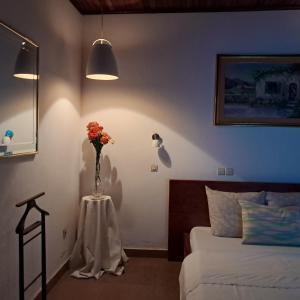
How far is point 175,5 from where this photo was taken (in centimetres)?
313

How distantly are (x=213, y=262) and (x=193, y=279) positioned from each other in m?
0.26

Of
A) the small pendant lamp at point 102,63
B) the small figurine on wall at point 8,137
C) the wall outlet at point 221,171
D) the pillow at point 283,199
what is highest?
the small pendant lamp at point 102,63

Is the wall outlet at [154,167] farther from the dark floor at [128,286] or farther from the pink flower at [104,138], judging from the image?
the dark floor at [128,286]

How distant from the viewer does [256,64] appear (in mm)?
3174

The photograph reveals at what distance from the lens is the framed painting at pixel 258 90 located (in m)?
3.16

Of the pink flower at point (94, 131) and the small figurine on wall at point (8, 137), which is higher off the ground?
the pink flower at point (94, 131)

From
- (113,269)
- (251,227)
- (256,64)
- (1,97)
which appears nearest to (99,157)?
(113,269)

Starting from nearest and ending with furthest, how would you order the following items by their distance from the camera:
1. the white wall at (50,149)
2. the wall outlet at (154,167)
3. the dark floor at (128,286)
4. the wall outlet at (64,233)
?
the white wall at (50,149)
the dark floor at (128,286)
the wall outlet at (64,233)
the wall outlet at (154,167)

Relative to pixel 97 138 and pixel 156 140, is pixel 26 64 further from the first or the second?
pixel 156 140

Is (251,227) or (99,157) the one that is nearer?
(251,227)

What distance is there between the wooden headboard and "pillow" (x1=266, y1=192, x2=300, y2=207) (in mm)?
242

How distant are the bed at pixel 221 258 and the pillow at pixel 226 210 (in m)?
0.09

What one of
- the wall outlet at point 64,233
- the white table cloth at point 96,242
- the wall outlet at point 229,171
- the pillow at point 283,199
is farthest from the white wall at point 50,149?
the pillow at point 283,199

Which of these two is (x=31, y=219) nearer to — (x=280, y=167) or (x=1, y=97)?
(x=1, y=97)
